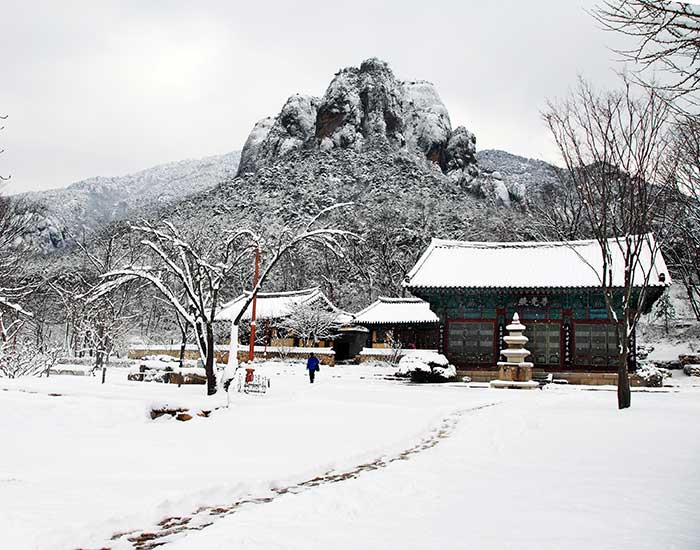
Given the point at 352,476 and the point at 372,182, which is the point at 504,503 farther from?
the point at 372,182

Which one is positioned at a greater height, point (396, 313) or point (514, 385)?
point (396, 313)

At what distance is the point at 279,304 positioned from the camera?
47.5 m

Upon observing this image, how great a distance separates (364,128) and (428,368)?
81.5 m

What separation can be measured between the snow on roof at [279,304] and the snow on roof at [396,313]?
2985 millimetres

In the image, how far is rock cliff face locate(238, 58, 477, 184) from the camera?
101m

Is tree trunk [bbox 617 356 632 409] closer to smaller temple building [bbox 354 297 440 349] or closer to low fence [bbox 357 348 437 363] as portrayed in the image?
low fence [bbox 357 348 437 363]

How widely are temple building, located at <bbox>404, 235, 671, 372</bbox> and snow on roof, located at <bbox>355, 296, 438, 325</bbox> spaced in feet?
35.6

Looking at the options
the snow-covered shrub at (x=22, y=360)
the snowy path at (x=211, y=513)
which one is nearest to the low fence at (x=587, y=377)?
the snow-covered shrub at (x=22, y=360)

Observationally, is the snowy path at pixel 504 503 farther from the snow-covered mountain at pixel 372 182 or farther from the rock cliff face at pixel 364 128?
the rock cliff face at pixel 364 128

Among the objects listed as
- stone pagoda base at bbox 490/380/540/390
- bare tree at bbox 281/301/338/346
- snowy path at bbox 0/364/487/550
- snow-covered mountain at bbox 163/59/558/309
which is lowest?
stone pagoda base at bbox 490/380/540/390

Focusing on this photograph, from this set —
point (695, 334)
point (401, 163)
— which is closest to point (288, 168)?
point (401, 163)

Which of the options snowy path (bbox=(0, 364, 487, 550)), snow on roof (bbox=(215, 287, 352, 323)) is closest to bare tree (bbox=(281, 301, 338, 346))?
snow on roof (bbox=(215, 287, 352, 323))

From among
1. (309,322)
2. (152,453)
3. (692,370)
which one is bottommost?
(152,453)

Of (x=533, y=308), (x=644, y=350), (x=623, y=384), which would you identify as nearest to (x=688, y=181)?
(x=623, y=384)
